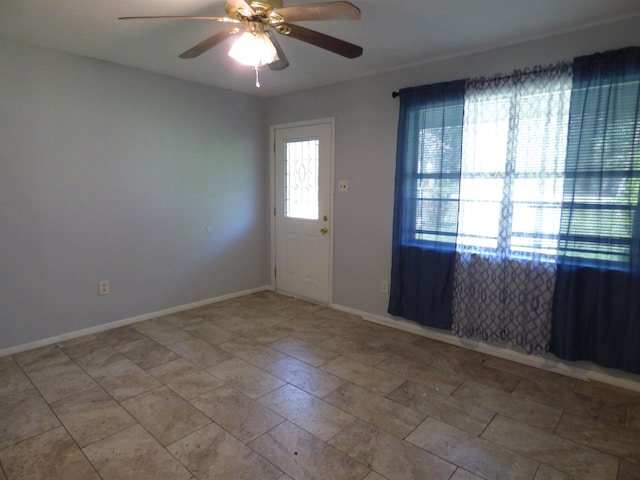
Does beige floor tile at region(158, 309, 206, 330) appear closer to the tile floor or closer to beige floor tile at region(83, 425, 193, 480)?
the tile floor

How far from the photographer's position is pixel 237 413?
226 centimetres

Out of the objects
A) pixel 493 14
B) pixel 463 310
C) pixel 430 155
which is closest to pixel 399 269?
pixel 463 310

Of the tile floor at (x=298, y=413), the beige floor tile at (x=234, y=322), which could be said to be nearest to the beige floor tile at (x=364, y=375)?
the tile floor at (x=298, y=413)

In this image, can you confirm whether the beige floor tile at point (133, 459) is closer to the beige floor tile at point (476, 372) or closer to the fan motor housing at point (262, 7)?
the beige floor tile at point (476, 372)

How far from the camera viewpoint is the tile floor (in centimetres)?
186

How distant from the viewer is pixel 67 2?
2.25 metres

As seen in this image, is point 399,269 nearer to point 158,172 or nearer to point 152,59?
point 158,172

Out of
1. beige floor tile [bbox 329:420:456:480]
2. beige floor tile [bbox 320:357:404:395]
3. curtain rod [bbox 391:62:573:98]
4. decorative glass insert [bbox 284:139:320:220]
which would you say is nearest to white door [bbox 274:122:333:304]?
decorative glass insert [bbox 284:139:320:220]

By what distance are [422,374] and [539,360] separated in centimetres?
94

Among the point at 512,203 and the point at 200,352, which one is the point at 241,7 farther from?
the point at 200,352

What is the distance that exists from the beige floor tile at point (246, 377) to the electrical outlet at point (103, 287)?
57.1 inches

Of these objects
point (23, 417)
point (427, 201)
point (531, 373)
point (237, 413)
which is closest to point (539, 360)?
point (531, 373)

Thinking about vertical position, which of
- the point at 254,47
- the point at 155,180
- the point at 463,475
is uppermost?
the point at 254,47

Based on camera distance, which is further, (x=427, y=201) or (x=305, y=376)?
(x=427, y=201)
